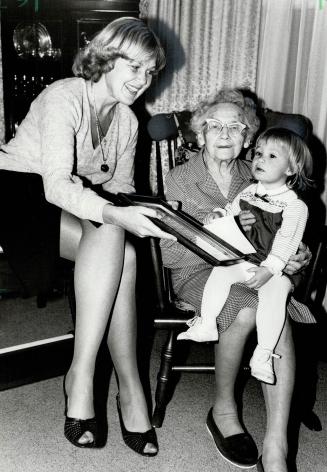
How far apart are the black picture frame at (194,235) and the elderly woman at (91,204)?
3cm

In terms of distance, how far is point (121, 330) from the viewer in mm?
1643

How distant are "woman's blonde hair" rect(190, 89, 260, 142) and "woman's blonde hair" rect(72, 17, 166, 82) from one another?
308 millimetres

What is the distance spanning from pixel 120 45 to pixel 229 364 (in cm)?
109

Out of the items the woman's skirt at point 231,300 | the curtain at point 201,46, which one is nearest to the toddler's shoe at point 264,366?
the woman's skirt at point 231,300

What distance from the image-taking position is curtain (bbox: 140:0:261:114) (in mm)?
3125

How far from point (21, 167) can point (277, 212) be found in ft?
2.95

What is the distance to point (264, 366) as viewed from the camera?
1.52 meters

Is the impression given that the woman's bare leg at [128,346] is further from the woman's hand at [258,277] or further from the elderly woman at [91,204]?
the woman's hand at [258,277]

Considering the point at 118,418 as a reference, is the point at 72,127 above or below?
above

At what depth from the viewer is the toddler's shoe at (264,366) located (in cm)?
152

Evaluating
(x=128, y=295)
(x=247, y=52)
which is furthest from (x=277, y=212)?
(x=247, y=52)

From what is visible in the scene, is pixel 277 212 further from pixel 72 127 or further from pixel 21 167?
pixel 21 167

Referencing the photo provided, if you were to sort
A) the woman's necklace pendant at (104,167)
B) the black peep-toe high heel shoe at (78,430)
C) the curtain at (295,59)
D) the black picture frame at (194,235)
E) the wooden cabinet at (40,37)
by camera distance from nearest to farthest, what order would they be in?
the black picture frame at (194,235) → the black peep-toe high heel shoe at (78,430) → the woman's necklace pendant at (104,167) → the curtain at (295,59) → the wooden cabinet at (40,37)

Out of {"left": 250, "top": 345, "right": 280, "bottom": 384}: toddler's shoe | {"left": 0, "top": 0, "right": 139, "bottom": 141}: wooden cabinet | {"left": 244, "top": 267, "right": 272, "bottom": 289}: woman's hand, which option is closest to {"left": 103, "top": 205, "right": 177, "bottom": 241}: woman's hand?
{"left": 244, "top": 267, "right": 272, "bottom": 289}: woman's hand
